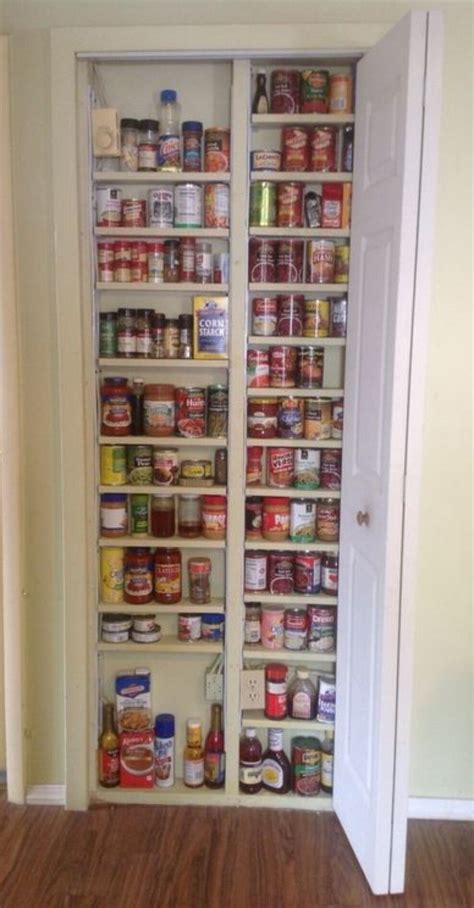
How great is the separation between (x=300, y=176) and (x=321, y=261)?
0.22 m

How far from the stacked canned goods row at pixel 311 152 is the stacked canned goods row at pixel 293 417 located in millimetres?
612

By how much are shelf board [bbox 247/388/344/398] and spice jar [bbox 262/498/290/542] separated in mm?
297

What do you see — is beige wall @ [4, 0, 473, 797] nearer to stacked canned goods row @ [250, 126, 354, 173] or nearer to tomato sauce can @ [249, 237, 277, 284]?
stacked canned goods row @ [250, 126, 354, 173]

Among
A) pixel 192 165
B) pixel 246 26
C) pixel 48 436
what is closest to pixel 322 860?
pixel 48 436

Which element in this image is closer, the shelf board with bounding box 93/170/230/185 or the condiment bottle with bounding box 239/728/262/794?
the shelf board with bounding box 93/170/230/185

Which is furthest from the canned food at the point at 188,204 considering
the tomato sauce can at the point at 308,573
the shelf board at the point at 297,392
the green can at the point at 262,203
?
the tomato sauce can at the point at 308,573

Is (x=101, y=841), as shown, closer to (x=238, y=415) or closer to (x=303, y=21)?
(x=238, y=415)

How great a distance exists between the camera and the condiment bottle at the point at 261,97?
1.83 metres

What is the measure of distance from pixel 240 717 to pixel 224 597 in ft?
1.14

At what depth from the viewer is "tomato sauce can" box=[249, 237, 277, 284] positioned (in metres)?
1.88

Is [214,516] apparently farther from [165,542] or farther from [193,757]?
[193,757]

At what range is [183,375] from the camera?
6.54 ft

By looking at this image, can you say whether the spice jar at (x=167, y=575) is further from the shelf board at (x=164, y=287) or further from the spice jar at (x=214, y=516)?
the shelf board at (x=164, y=287)

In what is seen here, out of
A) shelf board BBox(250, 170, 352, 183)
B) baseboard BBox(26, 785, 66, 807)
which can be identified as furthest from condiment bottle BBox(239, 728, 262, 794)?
shelf board BBox(250, 170, 352, 183)
